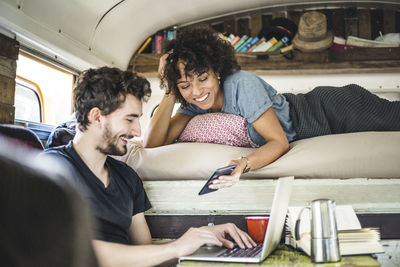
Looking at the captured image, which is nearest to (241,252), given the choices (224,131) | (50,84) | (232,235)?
(232,235)

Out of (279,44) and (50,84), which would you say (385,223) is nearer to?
(50,84)

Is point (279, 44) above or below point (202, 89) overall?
above

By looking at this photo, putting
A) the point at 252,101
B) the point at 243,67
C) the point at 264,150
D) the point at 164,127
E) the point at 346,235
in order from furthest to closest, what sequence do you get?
the point at 243,67, the point at 164,127, the point at 252,101, the point at 264,150, the point at 346,235

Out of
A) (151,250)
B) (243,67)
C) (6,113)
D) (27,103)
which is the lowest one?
(151,250)

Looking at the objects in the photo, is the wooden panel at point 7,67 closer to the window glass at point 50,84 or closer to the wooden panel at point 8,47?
the wooden panel at point 8,47

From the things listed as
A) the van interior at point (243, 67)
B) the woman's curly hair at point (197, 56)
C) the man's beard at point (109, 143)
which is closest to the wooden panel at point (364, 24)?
the van interior at point (243, 67)

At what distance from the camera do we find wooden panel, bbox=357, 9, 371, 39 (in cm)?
392

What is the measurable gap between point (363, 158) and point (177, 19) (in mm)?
2883

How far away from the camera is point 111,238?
140 cm

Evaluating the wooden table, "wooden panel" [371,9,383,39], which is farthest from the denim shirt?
"wooden panel" [371,9,383,39]

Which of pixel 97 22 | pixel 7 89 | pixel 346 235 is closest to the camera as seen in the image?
pixel 346 235

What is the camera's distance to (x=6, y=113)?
195 centimetres

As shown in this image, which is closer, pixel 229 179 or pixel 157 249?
pixel 157 249

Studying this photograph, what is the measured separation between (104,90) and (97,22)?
1710mm
